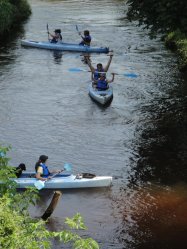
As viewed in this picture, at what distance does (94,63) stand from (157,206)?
15587mm

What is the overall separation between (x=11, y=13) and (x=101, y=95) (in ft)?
53.6

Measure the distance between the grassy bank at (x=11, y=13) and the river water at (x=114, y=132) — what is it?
1.96 m

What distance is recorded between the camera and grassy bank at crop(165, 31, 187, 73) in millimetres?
26517

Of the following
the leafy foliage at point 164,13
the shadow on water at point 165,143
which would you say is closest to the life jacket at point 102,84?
the shadow on water at point 165,143

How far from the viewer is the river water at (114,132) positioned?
13656 millimetres

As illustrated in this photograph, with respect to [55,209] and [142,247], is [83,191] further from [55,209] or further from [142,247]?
[142,247]

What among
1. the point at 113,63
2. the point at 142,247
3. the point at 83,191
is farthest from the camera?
the point at 113,63

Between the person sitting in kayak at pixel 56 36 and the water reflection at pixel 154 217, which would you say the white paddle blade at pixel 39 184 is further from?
the person sitting in kayak at pixel 56 36

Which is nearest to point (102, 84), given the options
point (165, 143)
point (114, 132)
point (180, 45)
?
point (114, 132)

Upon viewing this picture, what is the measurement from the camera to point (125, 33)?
34750 millimetres

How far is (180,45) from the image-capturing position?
29156 millimetres

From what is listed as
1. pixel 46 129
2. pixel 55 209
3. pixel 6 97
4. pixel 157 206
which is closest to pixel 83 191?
pixel 55 209

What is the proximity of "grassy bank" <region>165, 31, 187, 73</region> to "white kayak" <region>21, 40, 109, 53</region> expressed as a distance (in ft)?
13.2

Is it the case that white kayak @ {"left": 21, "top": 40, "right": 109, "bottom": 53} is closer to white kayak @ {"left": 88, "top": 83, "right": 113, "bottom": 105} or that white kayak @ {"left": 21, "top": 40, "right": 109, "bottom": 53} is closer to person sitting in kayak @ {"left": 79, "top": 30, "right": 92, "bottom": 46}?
person sitting in kayak @ {"left": 79, "top": 30, "right": 92, "bottom": 46}
